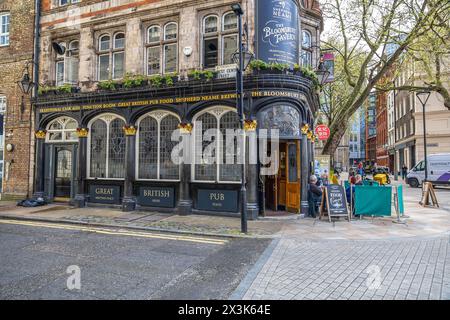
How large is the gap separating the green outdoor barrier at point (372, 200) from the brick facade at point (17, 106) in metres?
14.6

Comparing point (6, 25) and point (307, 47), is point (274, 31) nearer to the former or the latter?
point (307, 47)

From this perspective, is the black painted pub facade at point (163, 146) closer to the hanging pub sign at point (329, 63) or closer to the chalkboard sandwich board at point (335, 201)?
the chalkboard sandwich board at point (335, 201)

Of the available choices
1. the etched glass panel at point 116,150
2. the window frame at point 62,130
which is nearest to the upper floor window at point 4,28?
the window frame at point 62,130

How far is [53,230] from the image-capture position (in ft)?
29.0

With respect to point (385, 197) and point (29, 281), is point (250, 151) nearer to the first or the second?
point (385, 197)

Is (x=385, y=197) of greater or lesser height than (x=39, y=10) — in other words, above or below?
below

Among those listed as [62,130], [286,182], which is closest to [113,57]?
[62,130]

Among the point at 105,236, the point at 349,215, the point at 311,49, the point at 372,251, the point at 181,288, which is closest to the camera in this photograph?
the point at 181,288

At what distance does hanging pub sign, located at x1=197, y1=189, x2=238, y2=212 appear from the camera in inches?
429

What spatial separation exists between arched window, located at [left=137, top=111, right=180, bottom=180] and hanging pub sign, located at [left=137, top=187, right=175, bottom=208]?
1.58 ft

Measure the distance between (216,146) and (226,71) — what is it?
275 cm

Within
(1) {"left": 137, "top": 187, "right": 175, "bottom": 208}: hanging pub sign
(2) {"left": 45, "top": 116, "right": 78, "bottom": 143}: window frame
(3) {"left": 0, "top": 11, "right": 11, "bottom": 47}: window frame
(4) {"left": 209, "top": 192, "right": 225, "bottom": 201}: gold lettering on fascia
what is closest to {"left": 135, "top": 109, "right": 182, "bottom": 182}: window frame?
(1) {"left": 137, "top": 187, "right": 175, "bottom": 208}: hanging pub sign

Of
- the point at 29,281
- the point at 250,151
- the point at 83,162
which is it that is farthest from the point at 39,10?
the point at 29,281

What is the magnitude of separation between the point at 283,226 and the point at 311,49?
7.71 meters
